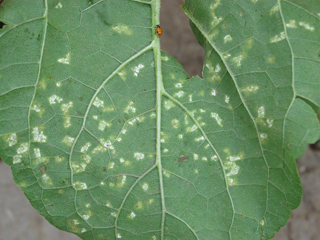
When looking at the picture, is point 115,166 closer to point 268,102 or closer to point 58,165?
point 58,165

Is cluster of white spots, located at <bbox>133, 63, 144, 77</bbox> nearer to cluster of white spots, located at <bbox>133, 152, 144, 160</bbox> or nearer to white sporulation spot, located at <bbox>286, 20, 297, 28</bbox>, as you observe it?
cluster of white spots, located at <bbox>133, 152, 144, 160</bbox>

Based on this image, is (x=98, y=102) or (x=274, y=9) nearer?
(x=274, y=9)

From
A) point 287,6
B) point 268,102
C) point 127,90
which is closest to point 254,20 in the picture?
point 287,6

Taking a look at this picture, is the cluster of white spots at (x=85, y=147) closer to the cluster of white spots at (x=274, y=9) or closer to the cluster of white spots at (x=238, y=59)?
the cluster of white spots at (x=238, y=59)

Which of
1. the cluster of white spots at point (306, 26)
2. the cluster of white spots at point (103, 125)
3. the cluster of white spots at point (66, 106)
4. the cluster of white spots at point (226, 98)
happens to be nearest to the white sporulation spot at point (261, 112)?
the cluster of white spots at point (226, 98)

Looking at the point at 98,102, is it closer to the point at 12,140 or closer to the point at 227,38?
the point at 12,140

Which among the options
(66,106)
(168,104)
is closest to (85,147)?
(66,106)

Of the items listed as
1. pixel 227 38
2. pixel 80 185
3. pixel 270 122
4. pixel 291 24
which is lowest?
pixel 80 185

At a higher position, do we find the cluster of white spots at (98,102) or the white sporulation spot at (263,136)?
the white sporulation spot at (263,136)

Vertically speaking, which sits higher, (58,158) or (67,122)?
(67,122)
